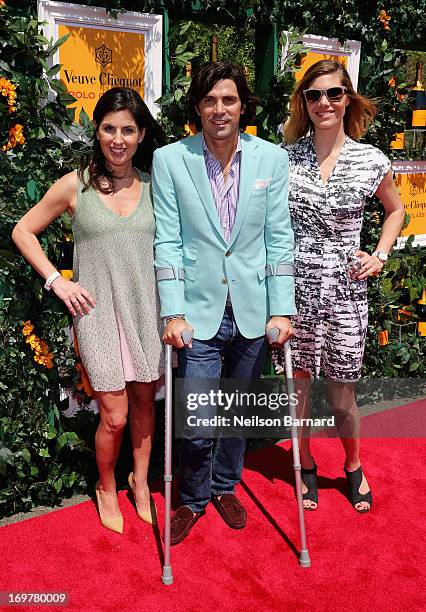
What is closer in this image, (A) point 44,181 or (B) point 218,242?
(B) point 218,242

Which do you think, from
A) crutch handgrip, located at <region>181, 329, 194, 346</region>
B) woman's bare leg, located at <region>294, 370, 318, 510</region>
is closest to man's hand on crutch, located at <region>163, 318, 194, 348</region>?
crutch handgrip, located at <region>181, 329, 194, 346</region>

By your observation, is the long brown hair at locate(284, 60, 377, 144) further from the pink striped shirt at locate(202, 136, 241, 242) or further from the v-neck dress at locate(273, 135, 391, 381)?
the pink striped shirt at locate(202, 136, 241, 242)

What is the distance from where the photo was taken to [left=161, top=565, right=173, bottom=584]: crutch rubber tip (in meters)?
3.40

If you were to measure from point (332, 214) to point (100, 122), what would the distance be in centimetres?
134

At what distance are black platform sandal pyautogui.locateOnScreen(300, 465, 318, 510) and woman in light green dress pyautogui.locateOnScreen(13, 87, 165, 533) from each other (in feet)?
4.10

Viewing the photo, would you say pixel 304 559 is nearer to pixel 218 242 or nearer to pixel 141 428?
pixel 141 428

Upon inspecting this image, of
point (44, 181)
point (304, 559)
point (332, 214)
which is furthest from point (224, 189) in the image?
point (304, 559)

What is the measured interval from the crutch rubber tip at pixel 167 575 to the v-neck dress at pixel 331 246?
1406mm

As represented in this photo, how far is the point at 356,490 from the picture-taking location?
14.0 ft

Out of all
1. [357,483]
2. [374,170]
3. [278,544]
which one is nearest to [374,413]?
[357,483]

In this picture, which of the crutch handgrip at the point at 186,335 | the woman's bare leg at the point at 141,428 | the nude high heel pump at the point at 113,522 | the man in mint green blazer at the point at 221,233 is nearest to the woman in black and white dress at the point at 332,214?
the man in mint green blazer at the point at 221,233

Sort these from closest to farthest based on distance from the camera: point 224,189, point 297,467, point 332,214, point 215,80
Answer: point 215,80
point 224,189
point 297,467
point 332,214

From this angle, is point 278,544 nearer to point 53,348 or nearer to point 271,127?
point 53,348

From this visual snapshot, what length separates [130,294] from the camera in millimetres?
3602
